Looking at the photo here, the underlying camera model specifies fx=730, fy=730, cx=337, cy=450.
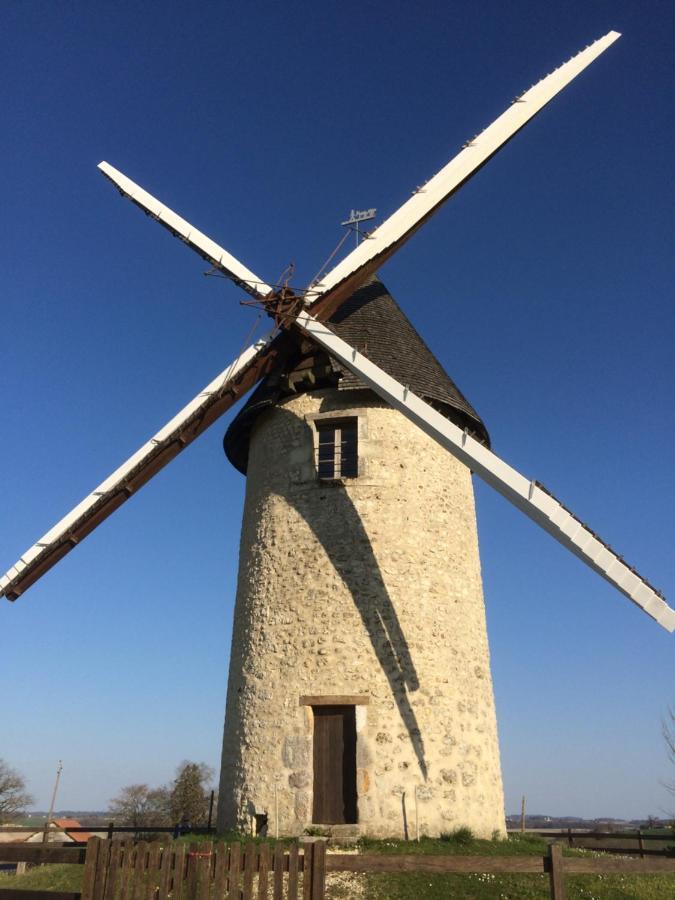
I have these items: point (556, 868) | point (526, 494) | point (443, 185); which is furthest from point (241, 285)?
point (556, 868)

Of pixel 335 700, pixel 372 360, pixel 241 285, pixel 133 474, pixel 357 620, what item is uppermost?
pixel 241 285

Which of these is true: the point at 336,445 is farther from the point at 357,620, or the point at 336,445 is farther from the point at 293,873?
the point at 293,873

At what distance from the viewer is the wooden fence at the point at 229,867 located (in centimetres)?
512

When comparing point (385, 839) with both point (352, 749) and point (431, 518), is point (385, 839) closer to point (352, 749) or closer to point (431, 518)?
point (352, 749)

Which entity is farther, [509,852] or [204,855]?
[509,852]

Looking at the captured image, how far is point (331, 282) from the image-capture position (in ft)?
39.1

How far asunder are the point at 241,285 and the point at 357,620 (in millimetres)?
5944

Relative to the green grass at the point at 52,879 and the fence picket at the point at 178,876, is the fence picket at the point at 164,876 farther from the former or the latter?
the green grass at the point at 52,879

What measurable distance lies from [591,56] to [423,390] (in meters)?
7.08

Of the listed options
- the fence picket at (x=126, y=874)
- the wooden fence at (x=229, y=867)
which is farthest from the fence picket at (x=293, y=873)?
the fence picket at (x=126, y=874)

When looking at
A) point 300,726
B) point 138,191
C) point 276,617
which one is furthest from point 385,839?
point 138,191

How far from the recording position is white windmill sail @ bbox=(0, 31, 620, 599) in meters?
10.8

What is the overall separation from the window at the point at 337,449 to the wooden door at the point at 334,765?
11.1 feet

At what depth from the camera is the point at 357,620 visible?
9953 millimetres
